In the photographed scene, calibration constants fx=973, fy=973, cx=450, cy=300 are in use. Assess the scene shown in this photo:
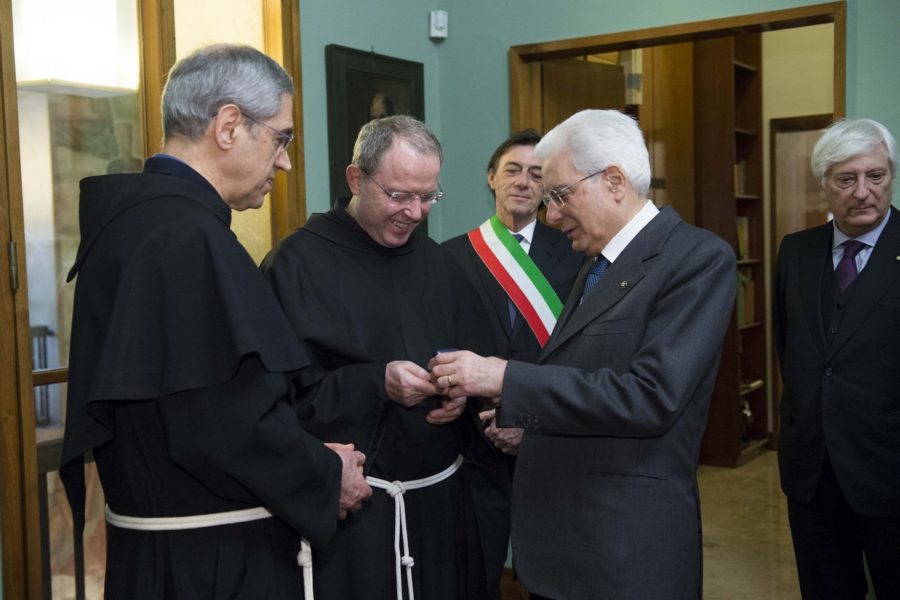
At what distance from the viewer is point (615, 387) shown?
74.0 inches

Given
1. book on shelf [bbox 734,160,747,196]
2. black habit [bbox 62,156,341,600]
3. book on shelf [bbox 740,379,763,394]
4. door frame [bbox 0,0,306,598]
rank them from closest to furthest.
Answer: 1. black habit [bbox 62,156,341,600]
2. door frame [bbox 0,0,306,598]
3. book on shelf [bbox 740,379,763,394]
4. book on shelf [bbox 734,160,747,196]

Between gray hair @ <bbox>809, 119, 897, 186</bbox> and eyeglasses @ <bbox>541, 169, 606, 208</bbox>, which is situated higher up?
gray hair @ <bbox>809, 119, 897, 186</bbox>

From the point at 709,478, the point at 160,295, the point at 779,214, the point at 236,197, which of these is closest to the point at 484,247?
the point at 236,197

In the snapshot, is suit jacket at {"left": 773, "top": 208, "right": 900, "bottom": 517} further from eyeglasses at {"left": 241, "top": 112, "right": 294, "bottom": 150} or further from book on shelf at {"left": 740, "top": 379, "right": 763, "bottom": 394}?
book on shelf at {"left": 740, "top": 379, "right": 763, "bottom": 394}

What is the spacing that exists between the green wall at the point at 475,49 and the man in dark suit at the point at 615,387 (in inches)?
74.2

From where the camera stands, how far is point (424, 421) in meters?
2.36

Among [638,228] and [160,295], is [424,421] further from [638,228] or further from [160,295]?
[160,295]

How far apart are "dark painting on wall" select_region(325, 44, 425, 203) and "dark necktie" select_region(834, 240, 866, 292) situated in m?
1.93

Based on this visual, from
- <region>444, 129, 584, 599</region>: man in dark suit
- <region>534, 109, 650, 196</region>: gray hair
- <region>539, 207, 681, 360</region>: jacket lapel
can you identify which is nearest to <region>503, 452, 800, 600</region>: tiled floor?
<region>444, 129, 584, 599</region>: man in dark suit

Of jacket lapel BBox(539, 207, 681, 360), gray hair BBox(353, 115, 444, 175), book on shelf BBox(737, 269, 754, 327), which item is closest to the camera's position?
jacket lapel BBox(539, 207, 681, 360)

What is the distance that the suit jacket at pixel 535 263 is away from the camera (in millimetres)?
3172

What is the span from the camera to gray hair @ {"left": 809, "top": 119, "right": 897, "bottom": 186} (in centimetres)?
289

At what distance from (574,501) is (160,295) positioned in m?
0.95

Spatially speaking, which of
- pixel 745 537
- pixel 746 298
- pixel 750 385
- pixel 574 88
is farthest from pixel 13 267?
pixel 746 298
